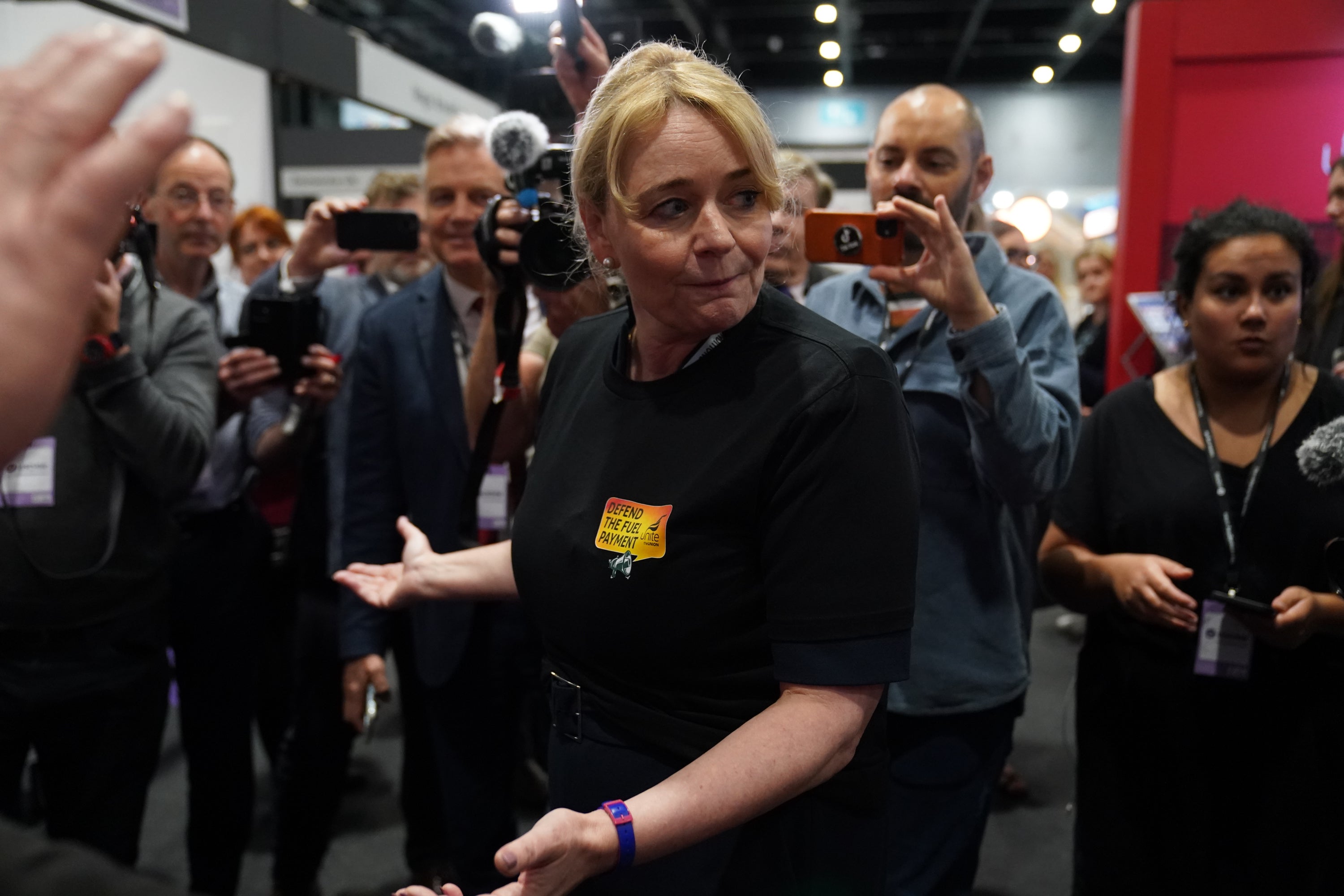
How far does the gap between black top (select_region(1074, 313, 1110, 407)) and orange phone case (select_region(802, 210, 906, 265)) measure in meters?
2.87

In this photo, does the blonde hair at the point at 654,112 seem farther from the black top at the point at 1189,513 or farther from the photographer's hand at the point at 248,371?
the photographer's hand at the point at 248,371

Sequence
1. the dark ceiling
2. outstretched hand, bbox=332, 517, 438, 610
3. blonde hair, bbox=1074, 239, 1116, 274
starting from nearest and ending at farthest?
outstretched hand, bbox=332, 517, 438, 610 → blonde hair, bbox=1074, 239, 1116, 274 → the dark ceiling

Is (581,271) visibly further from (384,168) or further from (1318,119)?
(384,168)

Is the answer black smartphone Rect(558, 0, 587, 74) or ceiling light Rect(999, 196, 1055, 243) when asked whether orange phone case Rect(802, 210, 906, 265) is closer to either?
black smartphone Rect(558, 0, 587, 74)

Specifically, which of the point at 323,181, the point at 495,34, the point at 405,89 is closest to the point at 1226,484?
the point at 495,34

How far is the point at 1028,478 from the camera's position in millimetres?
1549

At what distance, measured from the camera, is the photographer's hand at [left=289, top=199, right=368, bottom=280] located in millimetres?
2465

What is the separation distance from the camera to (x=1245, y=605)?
1.65 metres

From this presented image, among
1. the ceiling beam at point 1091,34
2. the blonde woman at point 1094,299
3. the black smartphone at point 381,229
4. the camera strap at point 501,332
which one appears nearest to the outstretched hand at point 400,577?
the camera strap at point 501,332

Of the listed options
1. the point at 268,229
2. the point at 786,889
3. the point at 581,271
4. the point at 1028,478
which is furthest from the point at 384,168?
the point at 786,889

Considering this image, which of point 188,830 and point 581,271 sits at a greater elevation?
point 581,271

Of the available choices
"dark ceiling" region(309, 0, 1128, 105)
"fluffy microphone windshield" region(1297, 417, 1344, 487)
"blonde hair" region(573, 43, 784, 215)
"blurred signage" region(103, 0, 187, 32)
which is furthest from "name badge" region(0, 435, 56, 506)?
"dark ceiling" region(309, 0, 1128, 105)

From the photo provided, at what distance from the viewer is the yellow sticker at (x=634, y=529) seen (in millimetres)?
1031

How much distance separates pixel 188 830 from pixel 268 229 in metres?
2.73
